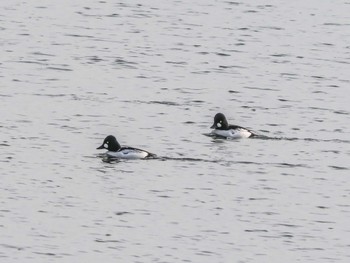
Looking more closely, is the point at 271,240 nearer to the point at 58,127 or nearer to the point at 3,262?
the point at 3,262

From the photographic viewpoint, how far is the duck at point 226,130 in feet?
145

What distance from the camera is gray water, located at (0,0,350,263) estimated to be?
A: 1272 inches

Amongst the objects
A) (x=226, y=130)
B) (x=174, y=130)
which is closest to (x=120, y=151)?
(x=174, y=130)

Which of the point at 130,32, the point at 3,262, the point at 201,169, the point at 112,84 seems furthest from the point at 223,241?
the point at 130,32

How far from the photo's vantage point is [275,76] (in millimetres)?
55219

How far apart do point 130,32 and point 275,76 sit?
10.8 m

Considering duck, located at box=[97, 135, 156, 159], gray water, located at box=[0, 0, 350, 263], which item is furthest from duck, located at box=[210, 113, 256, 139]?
duck, located at box=[97, 135, 156, 159]

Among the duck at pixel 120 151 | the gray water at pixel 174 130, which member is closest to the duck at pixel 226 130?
the gray water at pixel 174 130

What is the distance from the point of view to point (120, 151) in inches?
1608

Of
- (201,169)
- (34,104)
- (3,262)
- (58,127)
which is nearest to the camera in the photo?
(3,262)

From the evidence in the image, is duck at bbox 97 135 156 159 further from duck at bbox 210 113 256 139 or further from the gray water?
duck at bbox 210 113 256 139

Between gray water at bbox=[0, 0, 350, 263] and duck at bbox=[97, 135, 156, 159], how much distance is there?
0.24 metres

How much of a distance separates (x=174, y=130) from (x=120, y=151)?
4.05 metres

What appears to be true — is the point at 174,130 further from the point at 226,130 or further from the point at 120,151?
the point at 120,151
